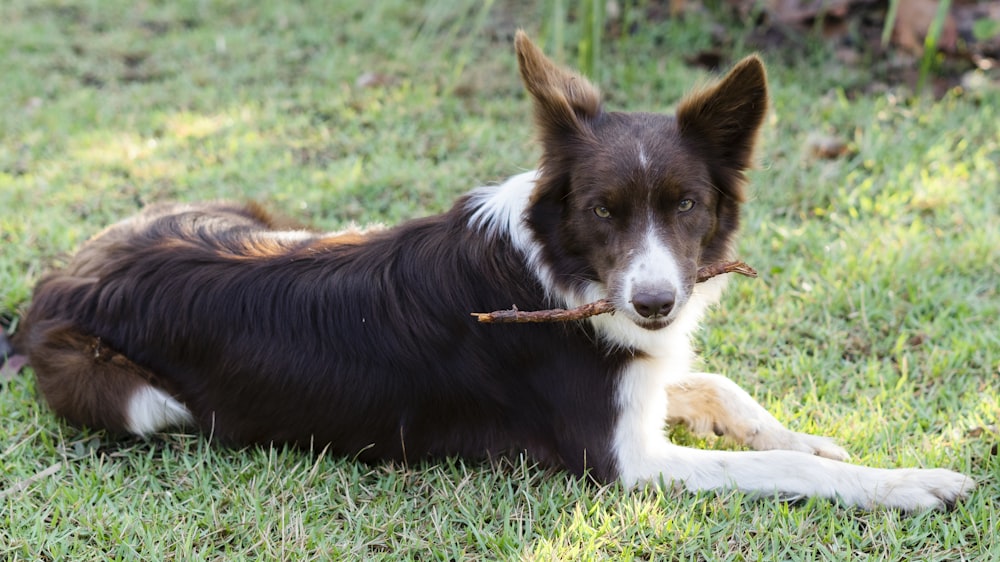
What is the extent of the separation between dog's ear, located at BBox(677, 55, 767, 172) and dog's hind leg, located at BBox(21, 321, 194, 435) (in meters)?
2.32

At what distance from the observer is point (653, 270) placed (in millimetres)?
3025

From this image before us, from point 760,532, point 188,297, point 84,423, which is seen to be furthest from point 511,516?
point 84,423

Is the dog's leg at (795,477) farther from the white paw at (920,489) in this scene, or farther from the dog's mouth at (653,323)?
the dog's mouth at (653,323)

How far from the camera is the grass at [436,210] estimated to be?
3.23 meters

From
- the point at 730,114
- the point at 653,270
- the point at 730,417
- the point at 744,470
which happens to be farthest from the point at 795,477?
the point at 730,114

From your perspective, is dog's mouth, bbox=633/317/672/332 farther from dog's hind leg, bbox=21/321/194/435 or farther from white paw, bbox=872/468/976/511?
dog's hind leg, bbox=21/321/194/435

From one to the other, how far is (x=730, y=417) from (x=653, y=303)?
100cm

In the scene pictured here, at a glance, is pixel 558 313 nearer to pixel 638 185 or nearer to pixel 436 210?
pixel 638 185

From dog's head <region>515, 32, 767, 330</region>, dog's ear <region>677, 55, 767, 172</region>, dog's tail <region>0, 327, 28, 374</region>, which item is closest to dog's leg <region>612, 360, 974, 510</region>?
dog's head <region>515, 32, 767, 330</region>

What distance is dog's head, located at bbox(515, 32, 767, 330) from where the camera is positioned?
10.2 ft

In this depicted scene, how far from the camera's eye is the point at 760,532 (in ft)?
10.4

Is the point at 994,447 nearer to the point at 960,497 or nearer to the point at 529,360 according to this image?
the point at 960,497

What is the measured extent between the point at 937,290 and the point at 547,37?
3946mm

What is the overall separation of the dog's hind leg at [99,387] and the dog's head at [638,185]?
Answer: 168 centimetres
